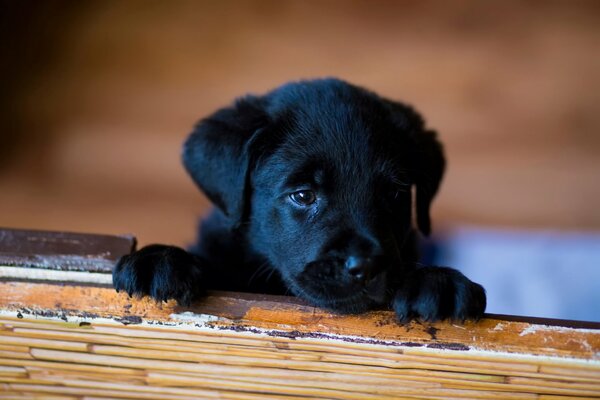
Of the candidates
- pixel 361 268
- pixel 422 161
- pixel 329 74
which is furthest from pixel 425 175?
pixel 329 74

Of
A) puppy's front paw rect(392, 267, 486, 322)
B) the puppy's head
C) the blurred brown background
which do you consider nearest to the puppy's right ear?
the puppy's head

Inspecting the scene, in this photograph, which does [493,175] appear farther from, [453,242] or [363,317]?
[363,317]

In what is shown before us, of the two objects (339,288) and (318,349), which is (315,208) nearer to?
(339,288)

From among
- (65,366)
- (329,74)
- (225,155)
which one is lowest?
(65,366)

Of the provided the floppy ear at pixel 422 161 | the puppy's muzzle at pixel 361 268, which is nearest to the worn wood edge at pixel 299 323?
the puppy's muzzle at pixel 361 268

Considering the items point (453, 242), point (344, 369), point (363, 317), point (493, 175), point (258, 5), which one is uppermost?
point (258, 5)

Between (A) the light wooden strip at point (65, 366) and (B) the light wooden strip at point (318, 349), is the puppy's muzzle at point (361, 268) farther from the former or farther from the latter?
(A) the light wooden strip at point (65, 366)

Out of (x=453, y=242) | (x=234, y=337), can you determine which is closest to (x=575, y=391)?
(x=234, y=337)
